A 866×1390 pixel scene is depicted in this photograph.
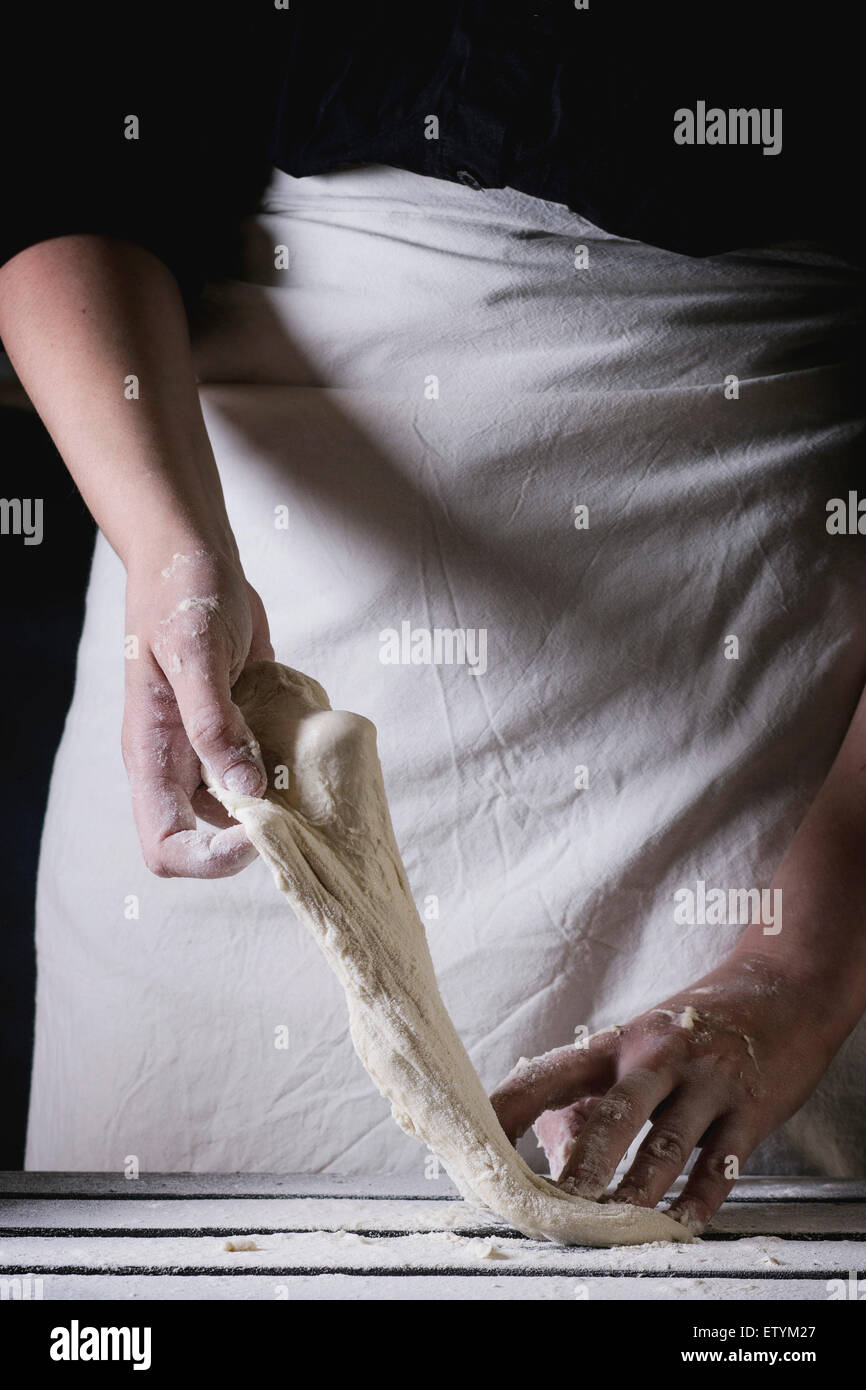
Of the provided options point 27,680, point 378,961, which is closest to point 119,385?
point 378,961

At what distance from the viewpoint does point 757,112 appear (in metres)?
1.06

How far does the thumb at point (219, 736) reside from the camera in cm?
70

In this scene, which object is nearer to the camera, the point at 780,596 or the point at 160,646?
the point at 160,646

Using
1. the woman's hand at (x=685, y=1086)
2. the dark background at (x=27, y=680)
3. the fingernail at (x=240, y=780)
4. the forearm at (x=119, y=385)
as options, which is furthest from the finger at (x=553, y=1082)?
the dark background at (x=27, y=680)

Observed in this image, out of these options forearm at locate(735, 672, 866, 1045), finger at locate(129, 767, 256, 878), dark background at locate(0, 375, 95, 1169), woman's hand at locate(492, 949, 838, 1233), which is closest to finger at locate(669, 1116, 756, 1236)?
woman's hand at locate(492, 949, 838, 1233)

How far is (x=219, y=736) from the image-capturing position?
0.70 metres

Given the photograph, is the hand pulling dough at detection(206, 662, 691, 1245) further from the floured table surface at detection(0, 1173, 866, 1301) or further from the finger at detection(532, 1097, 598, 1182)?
the finger at detection(532, 1097, 598, 1182)

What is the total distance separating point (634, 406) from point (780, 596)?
212 millimetres

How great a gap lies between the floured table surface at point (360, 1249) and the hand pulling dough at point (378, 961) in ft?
Result: 0.09

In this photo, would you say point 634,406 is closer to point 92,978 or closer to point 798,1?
point 798,1

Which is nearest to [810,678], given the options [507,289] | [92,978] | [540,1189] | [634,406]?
[634,406]

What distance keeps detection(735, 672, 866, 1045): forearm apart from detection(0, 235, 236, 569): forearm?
511 millimetres

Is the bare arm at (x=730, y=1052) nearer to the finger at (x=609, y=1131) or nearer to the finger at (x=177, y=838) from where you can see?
the finger at (x=609, y=1131)

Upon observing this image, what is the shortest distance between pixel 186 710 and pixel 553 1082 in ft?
1.18
